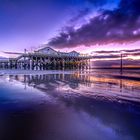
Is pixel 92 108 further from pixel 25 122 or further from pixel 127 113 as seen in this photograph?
pixel 25 122

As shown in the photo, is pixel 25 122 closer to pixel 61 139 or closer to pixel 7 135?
pixel 7 135

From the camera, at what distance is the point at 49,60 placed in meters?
56.4

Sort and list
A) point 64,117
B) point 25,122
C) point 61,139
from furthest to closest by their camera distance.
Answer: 1. point 64,117
2. point 25,122
3. point 61,139

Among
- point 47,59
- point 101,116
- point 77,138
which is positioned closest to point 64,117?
point 101,116

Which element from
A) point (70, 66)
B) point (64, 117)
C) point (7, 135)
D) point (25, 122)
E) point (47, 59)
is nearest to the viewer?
point (7, 135)

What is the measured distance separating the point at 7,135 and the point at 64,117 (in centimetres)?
176

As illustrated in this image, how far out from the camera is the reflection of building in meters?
51.1

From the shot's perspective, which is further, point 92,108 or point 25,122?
point 92,108

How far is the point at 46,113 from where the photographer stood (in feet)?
17.9

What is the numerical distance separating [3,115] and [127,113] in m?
3.89

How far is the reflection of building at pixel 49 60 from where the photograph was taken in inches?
2012

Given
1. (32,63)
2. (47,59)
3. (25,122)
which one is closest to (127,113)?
(25,122)

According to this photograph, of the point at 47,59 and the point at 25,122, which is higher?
the point at 47,59

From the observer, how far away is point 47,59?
184 feet
